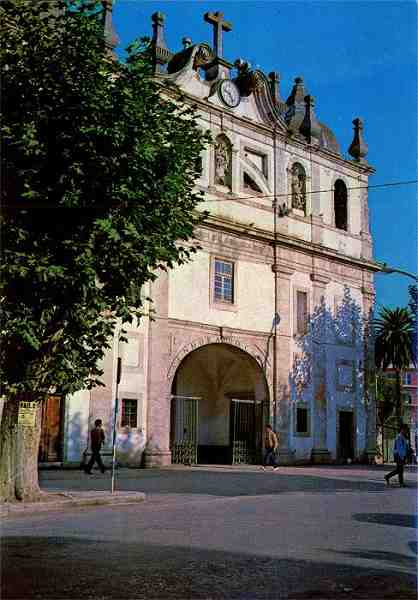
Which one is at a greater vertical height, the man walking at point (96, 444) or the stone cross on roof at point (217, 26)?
the stone cross on roof at point (217, 26)

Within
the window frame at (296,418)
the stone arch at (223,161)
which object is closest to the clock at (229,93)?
the stone arch at (223,161)

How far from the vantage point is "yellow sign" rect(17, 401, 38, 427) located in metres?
13.1

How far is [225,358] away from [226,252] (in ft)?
16.0

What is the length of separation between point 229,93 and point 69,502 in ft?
66.0

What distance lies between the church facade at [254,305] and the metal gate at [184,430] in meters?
0.05

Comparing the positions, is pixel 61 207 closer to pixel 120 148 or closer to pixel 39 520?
pixel 120 148

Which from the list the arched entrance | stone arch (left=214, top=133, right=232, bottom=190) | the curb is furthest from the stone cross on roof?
the curb

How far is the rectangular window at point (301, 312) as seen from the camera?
30.0m

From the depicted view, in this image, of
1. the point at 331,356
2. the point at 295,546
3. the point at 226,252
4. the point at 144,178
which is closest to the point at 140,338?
the point at 226,252

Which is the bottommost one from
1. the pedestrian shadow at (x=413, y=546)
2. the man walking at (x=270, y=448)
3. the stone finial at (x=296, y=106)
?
the pedestrian shadow at (x=413, y=546)

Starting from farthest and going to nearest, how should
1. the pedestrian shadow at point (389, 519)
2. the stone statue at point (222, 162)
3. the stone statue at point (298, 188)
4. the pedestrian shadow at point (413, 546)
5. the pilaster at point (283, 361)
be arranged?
the stone statue at point (298, 188)
the pilaster at point (283, 361)
the stone statue at point (222, 162)
the pedestrian shadow at point (389, 519)
the pedestrian shadow at point (413, 546)

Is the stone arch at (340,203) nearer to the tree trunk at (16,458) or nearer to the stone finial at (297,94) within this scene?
the stone finial at (297,94)

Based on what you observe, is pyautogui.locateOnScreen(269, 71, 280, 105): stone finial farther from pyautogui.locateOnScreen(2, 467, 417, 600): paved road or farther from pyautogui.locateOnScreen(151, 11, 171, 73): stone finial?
pyautogui.locateOnScreen(2, 467, 417, 600): paved road

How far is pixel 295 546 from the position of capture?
8406 mm
